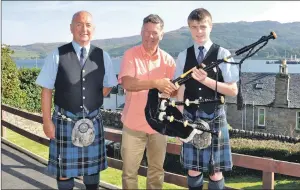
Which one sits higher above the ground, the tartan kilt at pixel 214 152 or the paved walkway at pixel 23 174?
the tartan kilt at pixel 214 152

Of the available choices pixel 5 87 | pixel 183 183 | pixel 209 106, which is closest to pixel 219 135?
pixel 209 106

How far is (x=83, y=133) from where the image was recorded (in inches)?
142

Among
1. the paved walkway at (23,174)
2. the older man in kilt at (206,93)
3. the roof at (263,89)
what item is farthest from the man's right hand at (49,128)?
the roof at (263,89)

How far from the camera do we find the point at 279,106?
26.4m

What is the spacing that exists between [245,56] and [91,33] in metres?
1.46

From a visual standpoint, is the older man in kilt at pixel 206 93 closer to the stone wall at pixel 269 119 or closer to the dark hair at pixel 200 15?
the dark hair at pixel 200 15

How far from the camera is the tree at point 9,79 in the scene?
12656 millimetres

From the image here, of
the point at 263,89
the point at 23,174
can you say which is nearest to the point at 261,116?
the point at 263,89

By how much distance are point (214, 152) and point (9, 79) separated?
1113 centimetres

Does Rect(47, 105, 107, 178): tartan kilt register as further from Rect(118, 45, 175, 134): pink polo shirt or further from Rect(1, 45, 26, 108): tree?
Rect(1, 45, 26, 108): tree

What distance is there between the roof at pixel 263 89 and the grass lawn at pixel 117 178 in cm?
1329

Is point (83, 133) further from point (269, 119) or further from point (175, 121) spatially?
point (269, 119)

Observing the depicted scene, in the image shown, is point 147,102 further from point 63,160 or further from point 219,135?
point 63,160

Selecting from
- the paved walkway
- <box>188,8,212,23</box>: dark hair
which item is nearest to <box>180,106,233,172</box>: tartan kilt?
<box>188,8,212,23</box>: dark hair
